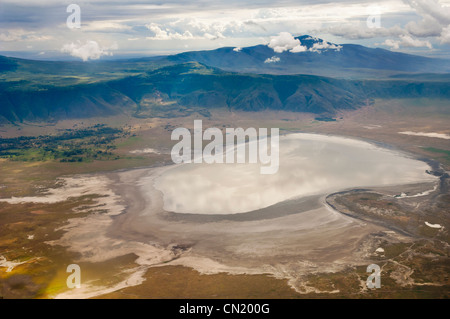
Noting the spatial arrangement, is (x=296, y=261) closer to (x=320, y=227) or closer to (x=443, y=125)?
(x=320, y=227)

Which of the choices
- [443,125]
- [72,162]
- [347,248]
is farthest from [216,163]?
[443,125]
